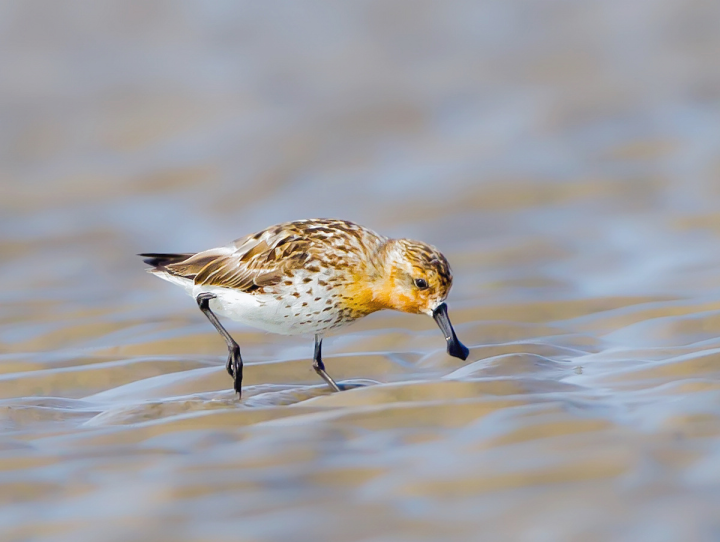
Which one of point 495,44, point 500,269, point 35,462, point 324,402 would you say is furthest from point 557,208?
point 35,462

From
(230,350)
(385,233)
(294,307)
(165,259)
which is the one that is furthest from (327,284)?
(385,233)

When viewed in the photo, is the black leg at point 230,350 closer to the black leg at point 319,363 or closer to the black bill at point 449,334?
the black leg at point 319,363

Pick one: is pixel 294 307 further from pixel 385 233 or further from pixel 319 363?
pixel 385 233

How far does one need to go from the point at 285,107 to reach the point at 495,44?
2.91 metres

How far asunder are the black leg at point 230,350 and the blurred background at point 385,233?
176mm

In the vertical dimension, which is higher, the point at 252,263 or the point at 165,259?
the point at 165,259

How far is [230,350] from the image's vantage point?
7.52 m

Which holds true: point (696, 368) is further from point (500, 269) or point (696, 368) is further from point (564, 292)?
point (500, 269)

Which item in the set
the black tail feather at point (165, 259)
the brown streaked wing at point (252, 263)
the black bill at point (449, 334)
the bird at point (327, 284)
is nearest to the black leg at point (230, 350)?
the bird at point (327, 284)

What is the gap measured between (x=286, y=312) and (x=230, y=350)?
1.61ft

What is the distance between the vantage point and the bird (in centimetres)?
732

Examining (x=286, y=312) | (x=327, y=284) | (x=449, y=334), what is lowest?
(x=449, y=334)

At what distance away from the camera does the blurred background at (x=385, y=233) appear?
4891mm

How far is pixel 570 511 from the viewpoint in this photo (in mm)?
4562
